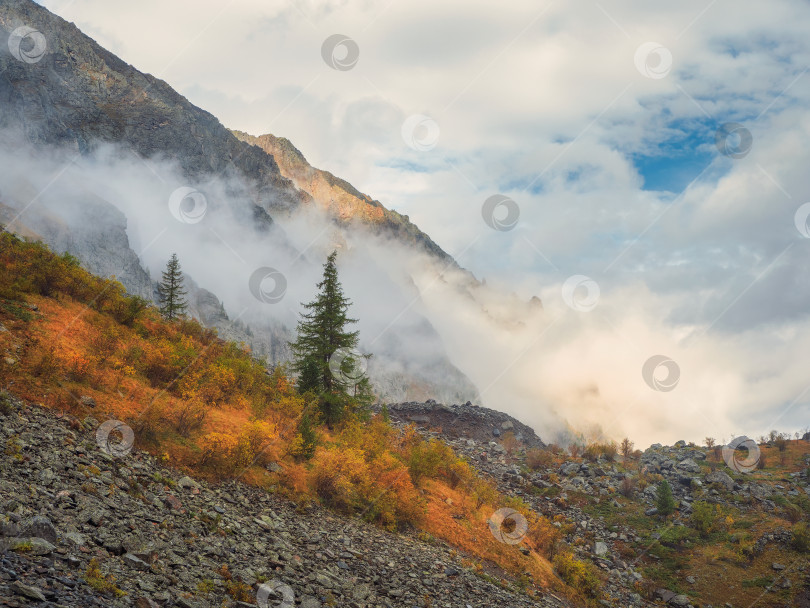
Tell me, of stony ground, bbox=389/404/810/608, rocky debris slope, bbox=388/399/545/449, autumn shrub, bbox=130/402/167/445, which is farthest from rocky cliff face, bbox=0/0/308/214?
autumn shrub, bbox=130/402/167/445

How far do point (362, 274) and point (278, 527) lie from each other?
17887 cm

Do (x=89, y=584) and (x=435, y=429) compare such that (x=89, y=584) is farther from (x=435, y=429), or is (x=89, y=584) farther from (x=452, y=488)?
(x=435, y=429)

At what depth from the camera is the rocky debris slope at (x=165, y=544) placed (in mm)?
7094

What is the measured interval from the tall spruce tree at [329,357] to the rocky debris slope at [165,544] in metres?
11.5

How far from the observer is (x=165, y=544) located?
9102mm

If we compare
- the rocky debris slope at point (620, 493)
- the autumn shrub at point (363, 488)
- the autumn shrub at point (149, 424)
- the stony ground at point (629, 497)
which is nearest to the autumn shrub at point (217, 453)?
the autumn shrub at point (149, 424)

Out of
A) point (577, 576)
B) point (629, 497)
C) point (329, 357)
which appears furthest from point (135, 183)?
point (577, 576)

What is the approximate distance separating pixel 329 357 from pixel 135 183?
12860 cm

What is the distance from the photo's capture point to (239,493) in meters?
13.5

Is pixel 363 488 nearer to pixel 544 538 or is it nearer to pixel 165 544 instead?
pixel 165 544

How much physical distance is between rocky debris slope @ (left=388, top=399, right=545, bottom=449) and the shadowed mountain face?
55.2 metres

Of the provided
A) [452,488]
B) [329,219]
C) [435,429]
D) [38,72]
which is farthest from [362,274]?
[452,488]

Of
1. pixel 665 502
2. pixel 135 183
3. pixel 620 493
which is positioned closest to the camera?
pixel 665 502

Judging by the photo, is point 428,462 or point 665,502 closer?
point 428,462
